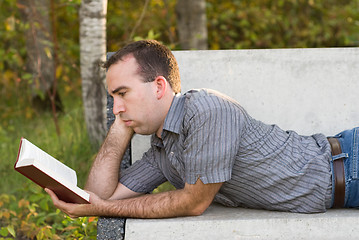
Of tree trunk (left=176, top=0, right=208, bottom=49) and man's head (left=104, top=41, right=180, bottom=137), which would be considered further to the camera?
tree trunk (left=176, top=0, right=208, bottom=49)

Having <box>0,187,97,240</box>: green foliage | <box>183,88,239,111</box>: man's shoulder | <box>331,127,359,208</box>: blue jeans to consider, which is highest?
<box>183,88,239,111</box>: man's shoulder

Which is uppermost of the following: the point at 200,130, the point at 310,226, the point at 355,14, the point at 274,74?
the point at 355,14

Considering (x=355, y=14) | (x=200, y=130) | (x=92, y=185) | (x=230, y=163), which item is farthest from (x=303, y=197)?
(x=355, y=14)

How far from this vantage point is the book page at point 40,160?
227cm

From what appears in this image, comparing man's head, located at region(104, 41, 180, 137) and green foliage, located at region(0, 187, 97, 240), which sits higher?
man's head, located at region(104, 41, 180, 137)

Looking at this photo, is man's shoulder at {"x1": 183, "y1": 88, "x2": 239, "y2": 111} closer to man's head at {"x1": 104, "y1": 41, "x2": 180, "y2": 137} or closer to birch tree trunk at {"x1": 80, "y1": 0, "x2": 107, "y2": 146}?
man's head at {"x1": 104, "y1": 41, "x2": 180, "y2": 137}

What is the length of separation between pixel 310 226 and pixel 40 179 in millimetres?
1231

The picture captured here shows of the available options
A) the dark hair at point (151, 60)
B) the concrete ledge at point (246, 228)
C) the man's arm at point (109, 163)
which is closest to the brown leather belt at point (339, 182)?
the concrete ledge at point (246, 228)

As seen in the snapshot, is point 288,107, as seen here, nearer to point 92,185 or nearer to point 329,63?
point 329,63

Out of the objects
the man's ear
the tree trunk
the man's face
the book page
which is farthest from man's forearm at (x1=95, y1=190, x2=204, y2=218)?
the tree trunk

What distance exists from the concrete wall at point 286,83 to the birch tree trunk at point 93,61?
133 centimetres

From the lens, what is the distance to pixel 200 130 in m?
2.36

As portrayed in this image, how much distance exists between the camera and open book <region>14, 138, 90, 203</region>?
228 centimetres

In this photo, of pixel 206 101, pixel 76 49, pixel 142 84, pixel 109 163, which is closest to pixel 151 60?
pixel 142 84
